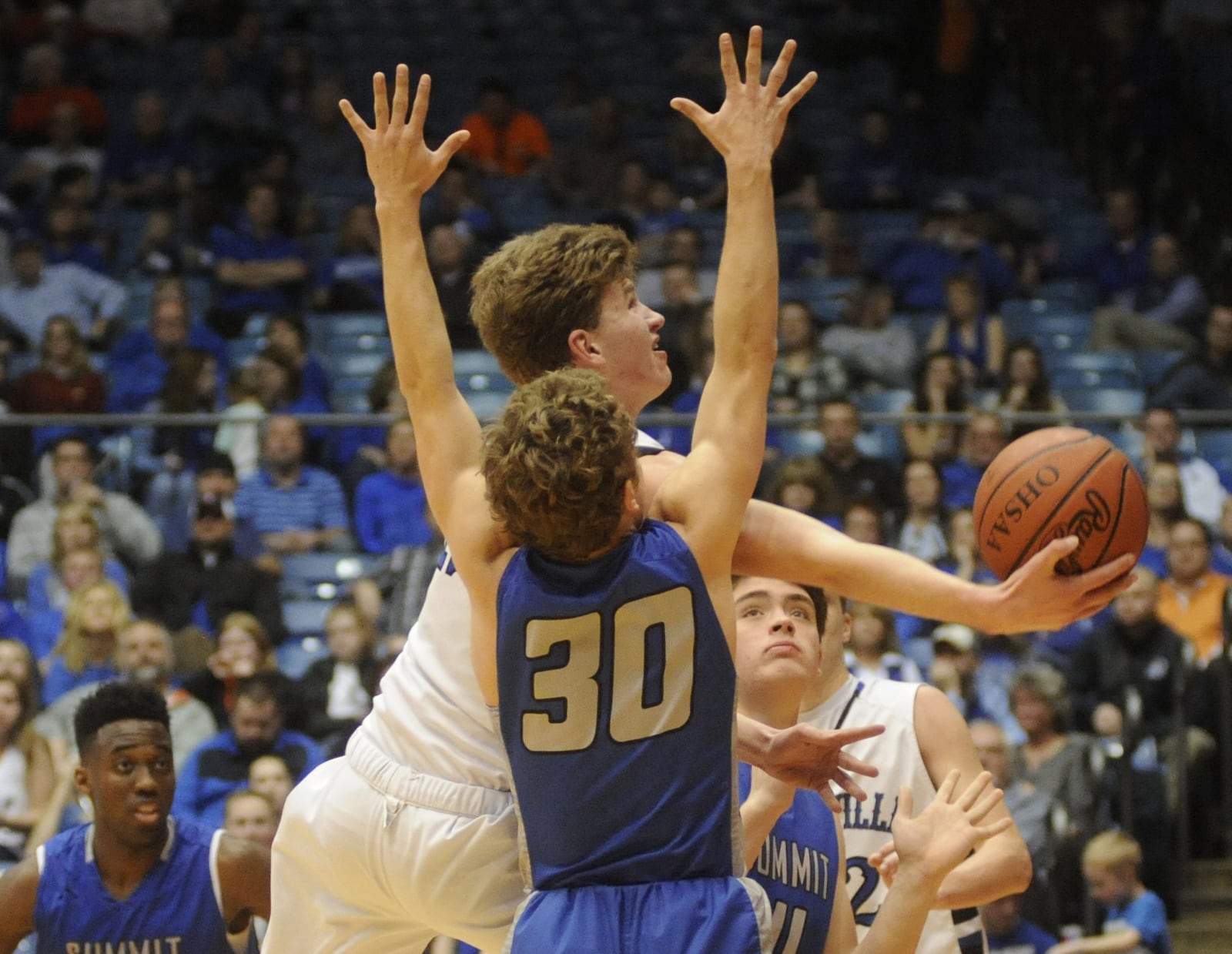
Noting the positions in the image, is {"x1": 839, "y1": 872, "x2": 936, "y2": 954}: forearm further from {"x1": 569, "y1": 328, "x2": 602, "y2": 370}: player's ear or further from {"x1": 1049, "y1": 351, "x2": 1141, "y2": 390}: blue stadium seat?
{"x1": 1049, "y1": 351, "x2": 1141, "y2": 390}: blue stadium seat

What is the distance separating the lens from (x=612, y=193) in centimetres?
1270

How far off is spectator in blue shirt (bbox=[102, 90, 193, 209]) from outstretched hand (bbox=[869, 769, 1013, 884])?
1003cm

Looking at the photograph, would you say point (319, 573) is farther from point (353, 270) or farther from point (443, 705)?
point (443, 705)

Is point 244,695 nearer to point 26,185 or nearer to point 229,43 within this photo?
point 26,185

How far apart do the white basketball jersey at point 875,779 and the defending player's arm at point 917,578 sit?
113 centimetres

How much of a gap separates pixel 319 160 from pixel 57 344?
322cm

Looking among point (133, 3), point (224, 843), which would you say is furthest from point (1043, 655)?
point (133, 3)

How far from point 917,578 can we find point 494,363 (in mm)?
7050

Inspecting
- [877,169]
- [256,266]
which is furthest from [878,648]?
[877,169]

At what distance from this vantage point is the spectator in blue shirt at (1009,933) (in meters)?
7.05

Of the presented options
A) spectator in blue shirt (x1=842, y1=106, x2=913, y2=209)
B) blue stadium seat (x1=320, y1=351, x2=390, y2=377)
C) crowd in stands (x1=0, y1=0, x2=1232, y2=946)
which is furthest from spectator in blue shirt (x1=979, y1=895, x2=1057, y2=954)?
spectator in blue shirt (x1=842, y1=106, x2=913, y2=209)

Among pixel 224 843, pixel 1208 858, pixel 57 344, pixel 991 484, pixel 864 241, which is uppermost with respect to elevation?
pixel 864 241

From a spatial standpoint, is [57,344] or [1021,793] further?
[57,344]

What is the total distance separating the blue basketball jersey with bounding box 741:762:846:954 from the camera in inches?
155
